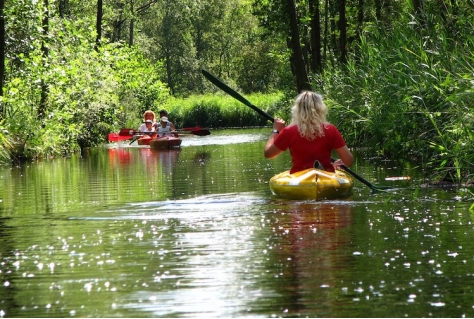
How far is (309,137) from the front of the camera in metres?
12.4

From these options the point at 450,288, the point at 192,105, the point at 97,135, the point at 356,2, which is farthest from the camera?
the point at 192,105

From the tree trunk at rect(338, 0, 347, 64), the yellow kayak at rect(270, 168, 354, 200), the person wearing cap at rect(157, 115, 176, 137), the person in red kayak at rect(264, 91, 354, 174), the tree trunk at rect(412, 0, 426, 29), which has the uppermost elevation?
the tree trunk at rect(338, 0, 347, 64)

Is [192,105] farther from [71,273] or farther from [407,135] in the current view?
[71,273]

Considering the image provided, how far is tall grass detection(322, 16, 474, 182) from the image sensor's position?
12.0 meters

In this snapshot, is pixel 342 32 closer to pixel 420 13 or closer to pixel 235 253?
pixel 420 13

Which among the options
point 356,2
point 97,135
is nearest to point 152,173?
point 97,135

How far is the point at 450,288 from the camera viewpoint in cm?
677

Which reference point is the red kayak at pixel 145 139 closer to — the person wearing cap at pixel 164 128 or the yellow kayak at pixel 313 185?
the person wearing cap at pixel 164 128

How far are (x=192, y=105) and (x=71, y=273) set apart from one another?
51.5 metres

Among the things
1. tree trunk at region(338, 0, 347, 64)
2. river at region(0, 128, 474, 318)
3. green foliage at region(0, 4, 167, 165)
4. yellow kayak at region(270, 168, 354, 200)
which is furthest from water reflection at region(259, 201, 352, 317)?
tree trunk at region(338, 0, 347, 64)

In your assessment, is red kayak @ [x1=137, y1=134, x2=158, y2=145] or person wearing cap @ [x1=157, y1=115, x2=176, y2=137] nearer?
person wearing cap @ [x1=157, y1=115, x2=176, y2=137]

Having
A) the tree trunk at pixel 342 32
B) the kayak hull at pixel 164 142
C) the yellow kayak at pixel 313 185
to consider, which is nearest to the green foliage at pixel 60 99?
the kayak hull at pixel 164 142

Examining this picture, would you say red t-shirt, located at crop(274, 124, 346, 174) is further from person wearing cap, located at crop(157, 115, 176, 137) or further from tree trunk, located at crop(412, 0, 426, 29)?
person wearing cap, located at crop(157, 115, 176, 137)

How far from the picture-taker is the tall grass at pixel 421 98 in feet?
39.3
